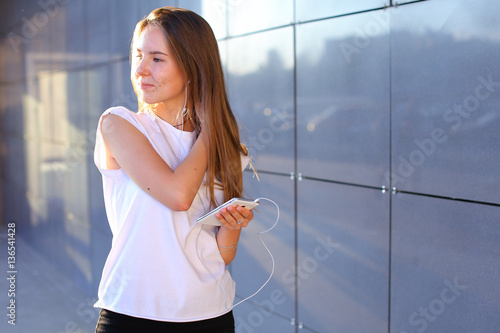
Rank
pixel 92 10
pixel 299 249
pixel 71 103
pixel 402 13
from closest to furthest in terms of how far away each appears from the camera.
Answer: pixel 402 13 < pixel 299 249 < pixel 92 10 < pixel 71 103

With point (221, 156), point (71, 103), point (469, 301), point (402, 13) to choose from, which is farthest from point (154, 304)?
point (71, 103)

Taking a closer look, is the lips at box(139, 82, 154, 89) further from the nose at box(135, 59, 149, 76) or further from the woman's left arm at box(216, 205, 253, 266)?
the woman's left arm at box(216, 205, 253, 266)

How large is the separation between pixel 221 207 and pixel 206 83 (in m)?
0.33

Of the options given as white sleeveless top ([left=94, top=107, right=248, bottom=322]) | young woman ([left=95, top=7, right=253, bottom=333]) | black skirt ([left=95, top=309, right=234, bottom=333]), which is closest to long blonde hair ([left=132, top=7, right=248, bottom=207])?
young woman ([left=95, top=7, right=253, bottom=333])

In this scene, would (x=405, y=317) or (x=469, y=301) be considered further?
(x=405, y=317)

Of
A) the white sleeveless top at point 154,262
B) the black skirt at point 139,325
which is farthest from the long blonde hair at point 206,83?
the black skirt at point 139,325

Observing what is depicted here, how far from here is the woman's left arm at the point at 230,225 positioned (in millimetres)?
1374

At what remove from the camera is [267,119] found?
10.0ft

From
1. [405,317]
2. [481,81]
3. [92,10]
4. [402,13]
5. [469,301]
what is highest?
[92,10]

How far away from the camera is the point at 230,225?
55.5 inches

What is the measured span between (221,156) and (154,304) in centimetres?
40

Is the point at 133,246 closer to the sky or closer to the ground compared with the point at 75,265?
closer to the sky

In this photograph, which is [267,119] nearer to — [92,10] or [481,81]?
[481,81]

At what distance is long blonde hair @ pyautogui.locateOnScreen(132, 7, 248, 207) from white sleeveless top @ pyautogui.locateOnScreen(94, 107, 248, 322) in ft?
0.41
